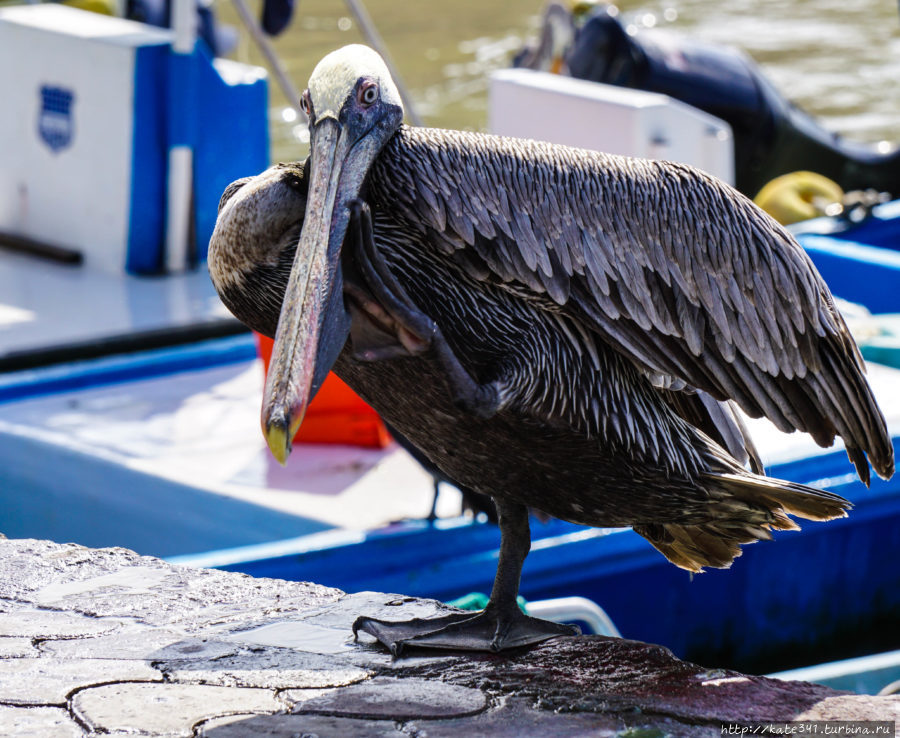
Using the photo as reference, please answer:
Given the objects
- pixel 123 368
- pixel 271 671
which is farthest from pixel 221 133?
pixel 271 671

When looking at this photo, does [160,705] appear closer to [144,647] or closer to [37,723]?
[37,723]

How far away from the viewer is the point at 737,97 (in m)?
7.70

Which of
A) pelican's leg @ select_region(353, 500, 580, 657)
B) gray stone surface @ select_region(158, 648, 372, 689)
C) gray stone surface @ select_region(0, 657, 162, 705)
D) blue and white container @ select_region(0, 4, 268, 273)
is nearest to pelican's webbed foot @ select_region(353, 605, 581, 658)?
pelican's leg @ select_region(353, 500, 580, 657)

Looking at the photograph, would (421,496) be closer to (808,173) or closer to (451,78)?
(808,173)

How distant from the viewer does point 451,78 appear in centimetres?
1240

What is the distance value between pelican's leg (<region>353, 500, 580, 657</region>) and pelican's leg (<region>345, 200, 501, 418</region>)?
0.41m

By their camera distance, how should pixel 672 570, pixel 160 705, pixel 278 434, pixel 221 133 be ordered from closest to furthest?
pixel 278 434 < pixel 160 705 < pixel 672 570 < pixel 221 133

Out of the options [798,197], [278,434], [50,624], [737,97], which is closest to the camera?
[278,434]

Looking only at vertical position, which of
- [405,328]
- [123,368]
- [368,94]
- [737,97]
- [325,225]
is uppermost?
[368,94]

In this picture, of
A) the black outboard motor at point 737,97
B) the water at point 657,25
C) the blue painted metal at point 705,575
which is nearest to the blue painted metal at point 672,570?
the blue painted metal at point 705,575

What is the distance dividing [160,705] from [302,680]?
24 centimetres

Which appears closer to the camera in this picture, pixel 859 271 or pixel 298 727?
pixel 298 727

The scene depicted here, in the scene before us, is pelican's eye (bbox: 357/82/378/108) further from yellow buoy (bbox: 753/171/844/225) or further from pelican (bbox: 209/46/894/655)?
yellow buoy (bbox: 753/171/844/225)

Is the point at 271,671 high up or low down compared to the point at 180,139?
down
